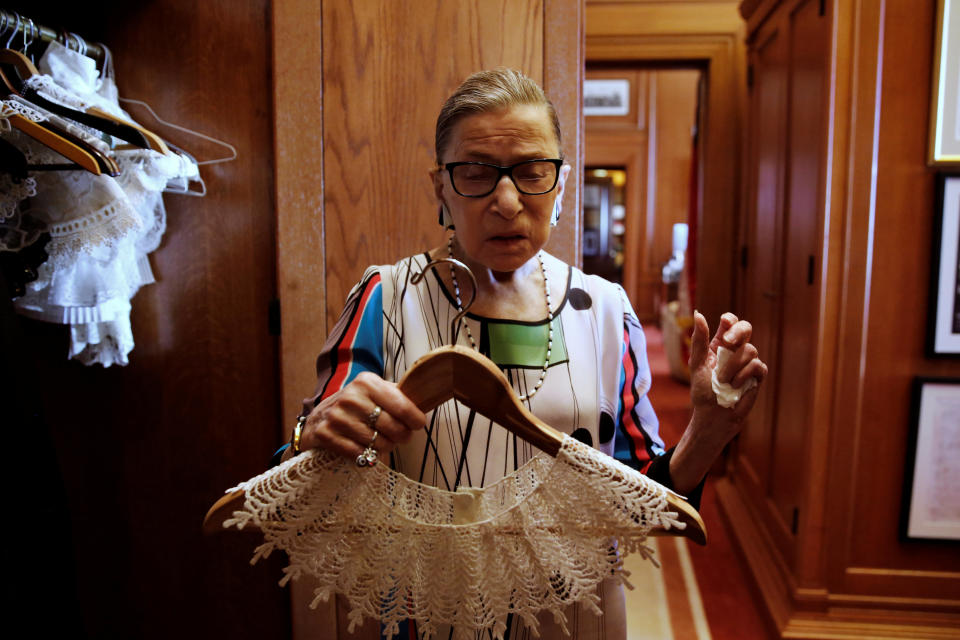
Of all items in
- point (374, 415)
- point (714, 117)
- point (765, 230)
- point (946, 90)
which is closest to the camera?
point (374, 415)

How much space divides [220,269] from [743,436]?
2.63 m

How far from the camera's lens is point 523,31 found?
128 centimetres

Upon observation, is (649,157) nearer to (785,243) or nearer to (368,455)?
(785,243)

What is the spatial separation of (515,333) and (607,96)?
709 cm

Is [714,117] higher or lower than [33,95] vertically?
higher

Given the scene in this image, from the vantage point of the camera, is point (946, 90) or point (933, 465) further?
point (933, 465)

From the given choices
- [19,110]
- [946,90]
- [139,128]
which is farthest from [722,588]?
[19,110]

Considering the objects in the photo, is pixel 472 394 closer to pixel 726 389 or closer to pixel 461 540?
pixel 461 540

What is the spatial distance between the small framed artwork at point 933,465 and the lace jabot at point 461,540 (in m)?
1.62

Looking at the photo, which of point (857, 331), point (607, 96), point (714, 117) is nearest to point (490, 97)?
point (857, 331)

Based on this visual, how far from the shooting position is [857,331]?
1877mm

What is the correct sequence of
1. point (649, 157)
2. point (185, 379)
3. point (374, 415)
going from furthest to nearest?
1. point (649, 157)
2. point (185, 379)
3. point (374, 415)

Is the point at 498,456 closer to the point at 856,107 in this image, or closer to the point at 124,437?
the point at 124,437

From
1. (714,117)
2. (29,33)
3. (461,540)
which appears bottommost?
(461,540)
